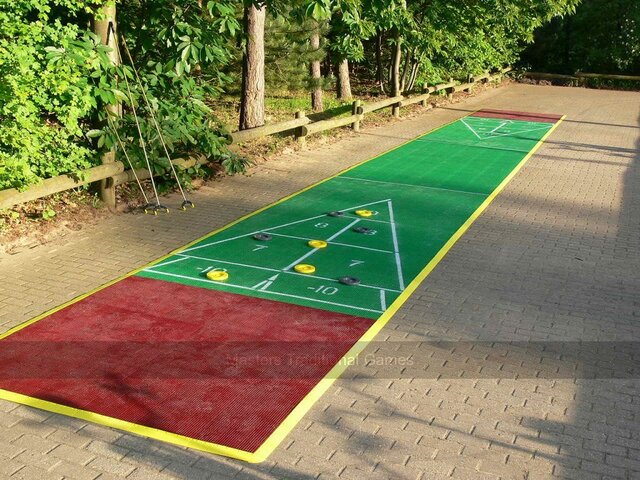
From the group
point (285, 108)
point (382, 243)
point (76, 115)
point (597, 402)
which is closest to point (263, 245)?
point (382, 243)

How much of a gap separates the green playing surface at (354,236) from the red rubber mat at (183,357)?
1.67ft

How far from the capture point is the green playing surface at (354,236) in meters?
8.73

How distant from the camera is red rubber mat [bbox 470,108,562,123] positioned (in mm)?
24562

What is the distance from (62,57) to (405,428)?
667 cm

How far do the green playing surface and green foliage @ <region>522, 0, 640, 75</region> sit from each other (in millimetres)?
26654

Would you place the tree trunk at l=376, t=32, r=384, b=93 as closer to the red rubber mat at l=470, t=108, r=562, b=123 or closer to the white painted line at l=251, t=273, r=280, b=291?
the red rubber mat at l=470, t=108, r=562, b=123

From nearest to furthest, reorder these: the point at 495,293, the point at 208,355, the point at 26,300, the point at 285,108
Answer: the point at 208,355 < the point at 26,300 < the point at 495,293 < the point at 285,108

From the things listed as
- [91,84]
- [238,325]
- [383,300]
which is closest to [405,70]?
[91,84]

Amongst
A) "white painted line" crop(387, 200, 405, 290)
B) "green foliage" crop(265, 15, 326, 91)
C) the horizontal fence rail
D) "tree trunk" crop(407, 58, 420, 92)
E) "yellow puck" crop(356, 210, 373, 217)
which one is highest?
"green foliage" crop(265, 15, 326, 91)

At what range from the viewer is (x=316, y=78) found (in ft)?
73.2

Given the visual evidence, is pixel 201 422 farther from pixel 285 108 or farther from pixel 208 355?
pixel 285 108

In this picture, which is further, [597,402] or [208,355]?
[208,355]

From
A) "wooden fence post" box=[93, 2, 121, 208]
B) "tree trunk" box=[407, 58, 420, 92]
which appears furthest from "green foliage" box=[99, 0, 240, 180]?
"tree trunk" box=[407, 58, 420, 92]

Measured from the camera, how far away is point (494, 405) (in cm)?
630
